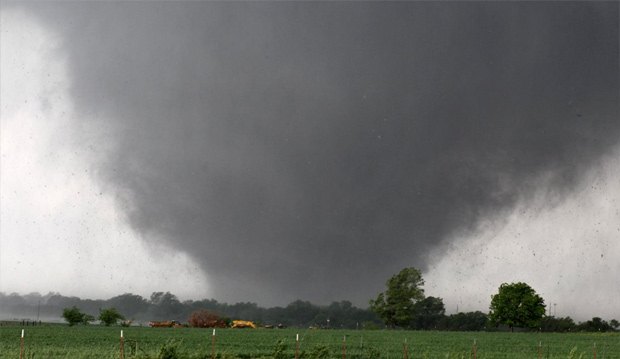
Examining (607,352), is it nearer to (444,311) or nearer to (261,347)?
(261,347)

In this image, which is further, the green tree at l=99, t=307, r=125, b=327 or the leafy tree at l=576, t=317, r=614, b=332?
the leafy tree at l=576, t=317, r=614, b=332

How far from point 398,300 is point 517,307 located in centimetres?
A: 2525

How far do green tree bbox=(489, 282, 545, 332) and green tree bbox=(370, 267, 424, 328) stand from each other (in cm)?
1629

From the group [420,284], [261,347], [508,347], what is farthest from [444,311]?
[261,347]

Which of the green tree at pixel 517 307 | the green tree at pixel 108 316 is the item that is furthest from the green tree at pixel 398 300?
the green tree at pixel 108 316

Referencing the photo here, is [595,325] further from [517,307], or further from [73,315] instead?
[73,315]

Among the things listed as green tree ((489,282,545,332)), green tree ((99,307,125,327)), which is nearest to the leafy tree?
green tree ((489,282,545,332))

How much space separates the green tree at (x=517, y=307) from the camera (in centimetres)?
13125

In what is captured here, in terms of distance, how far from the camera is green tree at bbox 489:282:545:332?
131 meters

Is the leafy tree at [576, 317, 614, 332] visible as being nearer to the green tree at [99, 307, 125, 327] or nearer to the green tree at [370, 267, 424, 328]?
the green tree at [370, 267, 424, 328]

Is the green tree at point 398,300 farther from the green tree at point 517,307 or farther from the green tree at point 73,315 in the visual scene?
the green tree at point 73,315

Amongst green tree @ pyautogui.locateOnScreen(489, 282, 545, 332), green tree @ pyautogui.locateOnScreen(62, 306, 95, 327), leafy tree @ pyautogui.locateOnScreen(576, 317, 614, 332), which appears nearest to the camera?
green tree @ pyautogui.locateOnScreen(62, 306, 95, 327)

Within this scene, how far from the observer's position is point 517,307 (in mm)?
133000

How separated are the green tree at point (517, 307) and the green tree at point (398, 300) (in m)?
16.3
